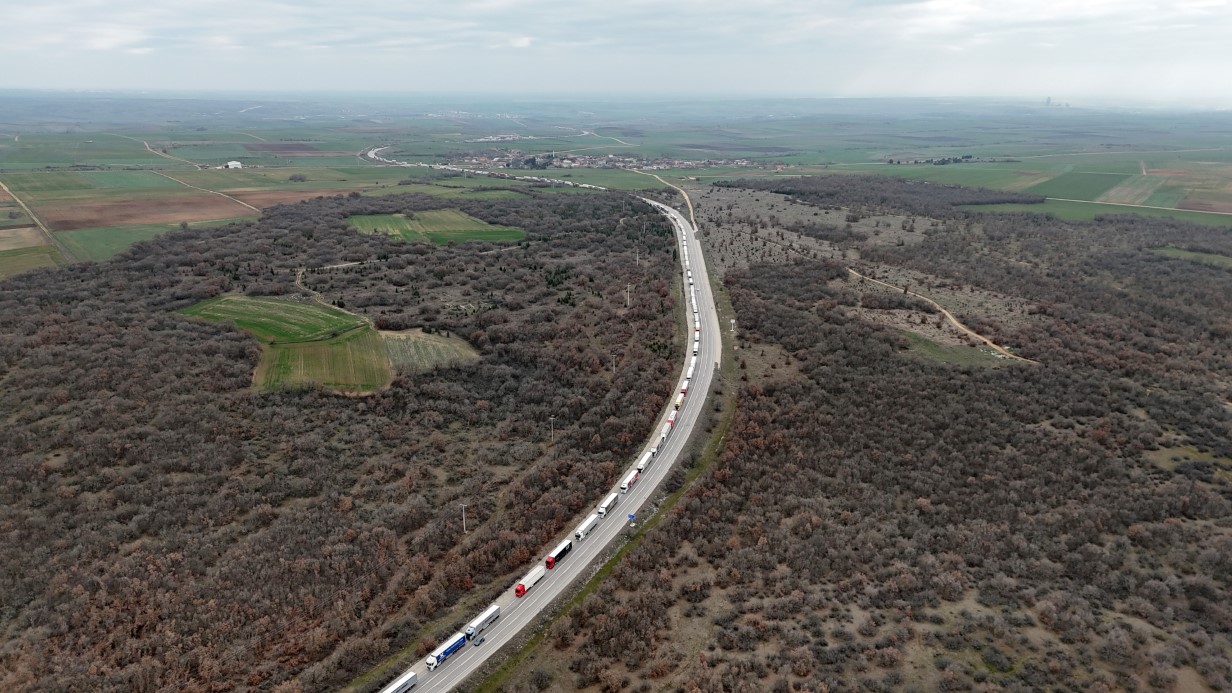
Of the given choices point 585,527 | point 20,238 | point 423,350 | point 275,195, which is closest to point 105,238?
point 20,238

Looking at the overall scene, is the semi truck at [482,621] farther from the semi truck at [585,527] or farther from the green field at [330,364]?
the green field at [330,364]

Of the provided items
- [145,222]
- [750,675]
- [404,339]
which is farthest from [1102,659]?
[145,222]

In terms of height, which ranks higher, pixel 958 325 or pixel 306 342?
pixel 958 325

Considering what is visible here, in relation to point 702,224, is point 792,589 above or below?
below

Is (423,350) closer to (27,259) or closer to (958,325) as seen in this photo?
(958,325)

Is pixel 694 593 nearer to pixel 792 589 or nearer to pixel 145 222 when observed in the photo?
pixel 792 589

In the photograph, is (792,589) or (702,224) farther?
(702,224)
